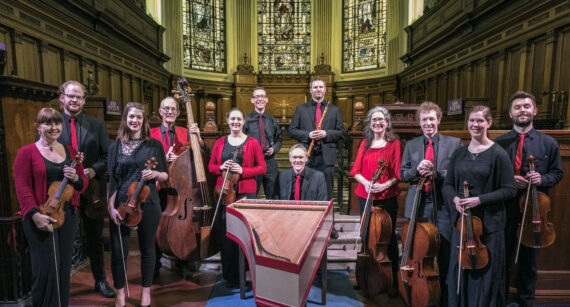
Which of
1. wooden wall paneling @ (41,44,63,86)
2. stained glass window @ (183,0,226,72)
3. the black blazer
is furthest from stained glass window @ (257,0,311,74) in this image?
the black blazer

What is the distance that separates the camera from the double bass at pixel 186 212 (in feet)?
8.43

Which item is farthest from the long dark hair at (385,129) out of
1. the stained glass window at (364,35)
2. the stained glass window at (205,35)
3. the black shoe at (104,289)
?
the stained glass window at (205,35)

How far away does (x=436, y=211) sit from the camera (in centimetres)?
224

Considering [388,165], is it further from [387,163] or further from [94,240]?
[94,240]

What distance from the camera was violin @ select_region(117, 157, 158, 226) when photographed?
82.1 inches

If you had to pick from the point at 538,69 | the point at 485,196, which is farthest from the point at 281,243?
the point at 538,69

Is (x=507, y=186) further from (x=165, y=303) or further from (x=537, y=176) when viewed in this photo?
(x=165, y=303)

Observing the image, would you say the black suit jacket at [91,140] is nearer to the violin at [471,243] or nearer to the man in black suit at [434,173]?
the man in black suit at [434,173]

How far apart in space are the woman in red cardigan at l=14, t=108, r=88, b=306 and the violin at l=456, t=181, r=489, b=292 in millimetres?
2545

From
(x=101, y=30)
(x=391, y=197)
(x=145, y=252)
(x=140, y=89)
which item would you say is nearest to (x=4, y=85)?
(x=145, y=252)

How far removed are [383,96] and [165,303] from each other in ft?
32.4

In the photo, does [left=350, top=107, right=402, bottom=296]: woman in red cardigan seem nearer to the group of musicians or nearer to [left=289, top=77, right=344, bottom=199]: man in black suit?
the group of musicians

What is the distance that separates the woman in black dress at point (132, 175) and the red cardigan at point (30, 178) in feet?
1.32

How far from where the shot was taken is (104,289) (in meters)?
2.70
